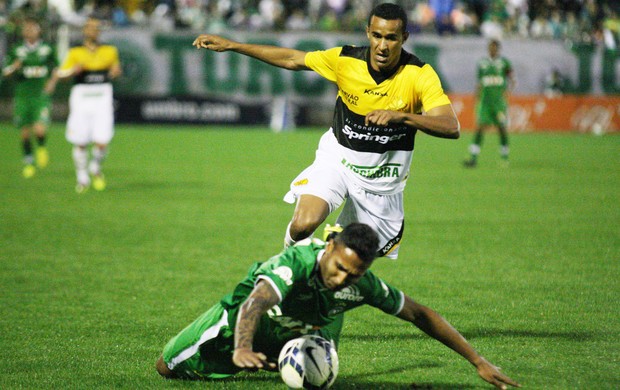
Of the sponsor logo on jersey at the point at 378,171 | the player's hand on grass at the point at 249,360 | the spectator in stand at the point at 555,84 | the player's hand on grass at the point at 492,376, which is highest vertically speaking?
the sponsor logo on jersey at the point at 378,171

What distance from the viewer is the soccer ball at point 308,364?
500 cm

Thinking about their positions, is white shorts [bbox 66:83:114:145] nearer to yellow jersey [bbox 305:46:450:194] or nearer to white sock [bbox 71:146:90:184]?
white sock [bbox 71:146:90:184]

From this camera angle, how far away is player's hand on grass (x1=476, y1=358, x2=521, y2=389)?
5.25m

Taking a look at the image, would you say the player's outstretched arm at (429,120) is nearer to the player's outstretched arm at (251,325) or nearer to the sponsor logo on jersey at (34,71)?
the player's outstretched arm at (251,325)

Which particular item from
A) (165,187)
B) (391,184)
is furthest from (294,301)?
(165,187)

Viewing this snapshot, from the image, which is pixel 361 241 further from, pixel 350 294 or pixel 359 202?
pixel 359 202

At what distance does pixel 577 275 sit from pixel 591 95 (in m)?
24.6

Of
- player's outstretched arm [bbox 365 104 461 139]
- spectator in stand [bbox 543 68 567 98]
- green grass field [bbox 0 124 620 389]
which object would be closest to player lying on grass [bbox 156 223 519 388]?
green grass field [bbox 0 124 620 389]

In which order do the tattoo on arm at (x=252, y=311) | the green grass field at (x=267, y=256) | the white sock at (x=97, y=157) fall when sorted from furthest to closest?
the white sock at (x=97, y=157) → the green grass field at (x=267, y=256) → the tattoo on arm at (x=252, y=311)

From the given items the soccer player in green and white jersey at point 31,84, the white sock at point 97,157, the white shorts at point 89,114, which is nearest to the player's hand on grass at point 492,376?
the white shorts at point 89,114

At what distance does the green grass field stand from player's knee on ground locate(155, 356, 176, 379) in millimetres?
80

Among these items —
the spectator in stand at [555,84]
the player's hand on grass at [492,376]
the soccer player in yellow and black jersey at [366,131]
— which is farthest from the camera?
the spectator in stand at [555,84]

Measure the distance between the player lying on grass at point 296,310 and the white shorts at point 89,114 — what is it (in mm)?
10799

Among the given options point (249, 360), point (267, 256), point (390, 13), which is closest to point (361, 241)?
point (249, 360)
